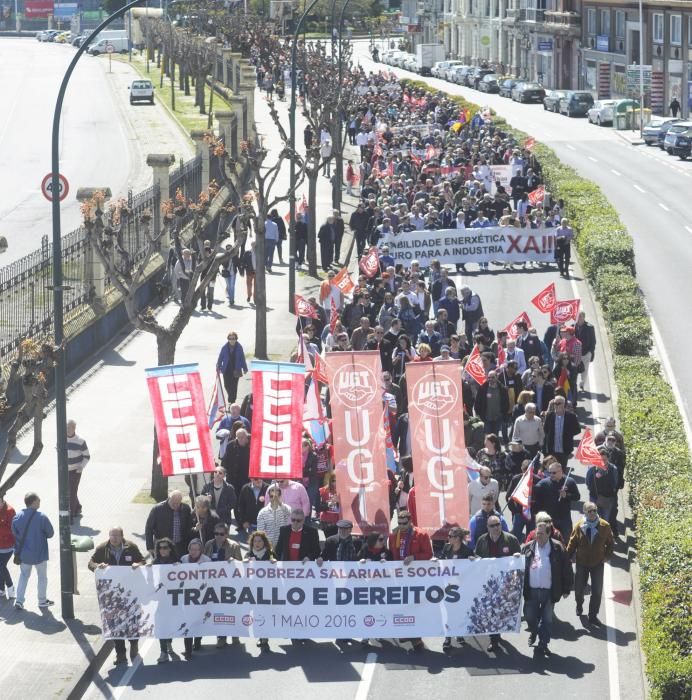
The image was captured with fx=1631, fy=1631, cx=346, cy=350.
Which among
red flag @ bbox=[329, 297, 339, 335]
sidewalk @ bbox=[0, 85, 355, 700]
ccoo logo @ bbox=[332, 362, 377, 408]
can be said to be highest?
ccoo logo @ bbox=[332, 362, 377, 408]

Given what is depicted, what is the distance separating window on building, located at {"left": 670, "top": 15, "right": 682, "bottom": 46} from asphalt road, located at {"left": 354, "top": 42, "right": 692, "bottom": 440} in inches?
264

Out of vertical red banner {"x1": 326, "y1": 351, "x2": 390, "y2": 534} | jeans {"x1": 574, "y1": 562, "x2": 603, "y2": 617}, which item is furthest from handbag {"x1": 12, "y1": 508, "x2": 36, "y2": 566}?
jeans {"x1": 574, "y1": 562, "x2": 603, "y2": 617}

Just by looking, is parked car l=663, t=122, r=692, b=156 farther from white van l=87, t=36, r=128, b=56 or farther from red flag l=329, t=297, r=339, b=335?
white van l=87, t=36, r=128, b=56

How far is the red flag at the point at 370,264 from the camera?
3089 cm

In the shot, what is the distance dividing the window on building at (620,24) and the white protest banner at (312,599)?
2975 inches

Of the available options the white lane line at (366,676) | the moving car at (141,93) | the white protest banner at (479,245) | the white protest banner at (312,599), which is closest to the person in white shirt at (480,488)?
the white protest banner at (312,599)

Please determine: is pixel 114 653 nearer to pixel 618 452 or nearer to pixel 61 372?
pixel 61 372

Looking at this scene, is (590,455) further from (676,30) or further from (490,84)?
(490,84)

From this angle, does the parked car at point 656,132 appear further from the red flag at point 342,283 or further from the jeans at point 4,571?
the jeans at point 4,571

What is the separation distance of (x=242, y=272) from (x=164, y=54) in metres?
65.2

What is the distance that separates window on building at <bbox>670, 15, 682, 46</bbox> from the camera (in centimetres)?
7956

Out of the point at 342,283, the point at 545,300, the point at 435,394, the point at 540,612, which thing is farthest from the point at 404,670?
the point at 342,283

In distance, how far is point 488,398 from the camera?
70.7 feet

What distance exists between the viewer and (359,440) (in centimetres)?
1725
